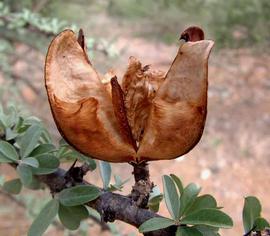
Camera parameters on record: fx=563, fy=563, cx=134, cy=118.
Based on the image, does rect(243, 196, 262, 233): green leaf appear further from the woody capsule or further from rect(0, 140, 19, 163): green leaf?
rect(0, 140, 19, 163): green leaf

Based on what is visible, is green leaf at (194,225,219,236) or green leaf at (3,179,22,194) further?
green leaf at (3,179,22,194)

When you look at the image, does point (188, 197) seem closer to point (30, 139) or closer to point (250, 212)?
point (250, 212)

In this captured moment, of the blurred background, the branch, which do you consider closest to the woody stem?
the branch

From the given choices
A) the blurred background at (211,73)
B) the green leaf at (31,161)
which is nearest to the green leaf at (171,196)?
the green leaf at (31,161)

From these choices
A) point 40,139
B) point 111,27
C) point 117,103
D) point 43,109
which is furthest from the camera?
point 111,27

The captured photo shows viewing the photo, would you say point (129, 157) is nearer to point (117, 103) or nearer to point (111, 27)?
point (117, 103)

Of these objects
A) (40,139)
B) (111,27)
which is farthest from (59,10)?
(40,139)
